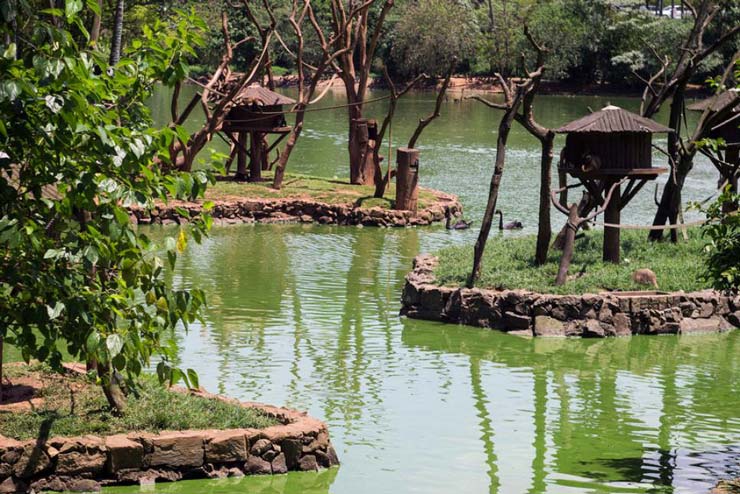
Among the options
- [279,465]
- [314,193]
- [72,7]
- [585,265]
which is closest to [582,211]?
[585,265]

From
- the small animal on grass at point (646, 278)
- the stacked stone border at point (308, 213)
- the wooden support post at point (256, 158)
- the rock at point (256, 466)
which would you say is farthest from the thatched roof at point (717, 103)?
the rock at point (256, 466)

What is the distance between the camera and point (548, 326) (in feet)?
59.1

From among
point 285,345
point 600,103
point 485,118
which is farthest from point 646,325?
point 600,103

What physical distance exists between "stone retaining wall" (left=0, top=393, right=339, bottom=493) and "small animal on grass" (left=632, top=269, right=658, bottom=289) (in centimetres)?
796

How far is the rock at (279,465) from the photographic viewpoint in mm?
11484

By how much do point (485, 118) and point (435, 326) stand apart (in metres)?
38.5

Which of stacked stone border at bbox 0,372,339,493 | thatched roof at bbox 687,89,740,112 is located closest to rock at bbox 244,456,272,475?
stacked stone border at bbox 0,372,339,493

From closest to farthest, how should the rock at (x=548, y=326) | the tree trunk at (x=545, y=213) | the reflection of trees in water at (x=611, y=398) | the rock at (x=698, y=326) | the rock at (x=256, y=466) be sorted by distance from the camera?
the rock at (x=256, y=466) → the reflection of trees in water at (x=611, y=398) → the rock at (x=548, y=326) → the rock at (x=698, y=326) → the tree trunk at (x=545, y=213)

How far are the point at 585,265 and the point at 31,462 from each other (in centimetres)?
1101

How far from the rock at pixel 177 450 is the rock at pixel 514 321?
7.71 meters

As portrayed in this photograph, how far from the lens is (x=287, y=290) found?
2081 cm

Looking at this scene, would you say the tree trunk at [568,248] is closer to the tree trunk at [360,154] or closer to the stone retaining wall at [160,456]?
the stone retaining wall at [160,456]

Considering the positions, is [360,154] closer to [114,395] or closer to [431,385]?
[431,385]

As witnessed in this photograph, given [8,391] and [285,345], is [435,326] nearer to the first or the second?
[285,345]
